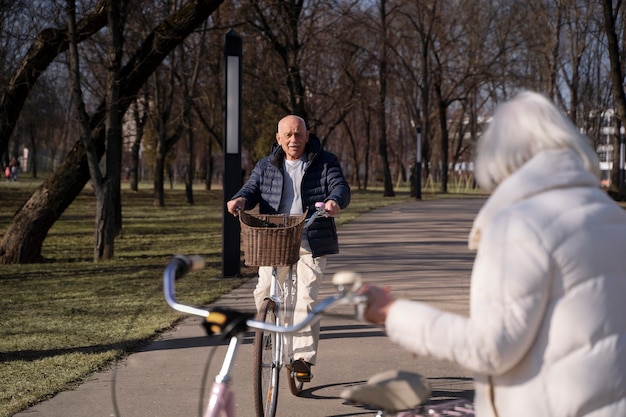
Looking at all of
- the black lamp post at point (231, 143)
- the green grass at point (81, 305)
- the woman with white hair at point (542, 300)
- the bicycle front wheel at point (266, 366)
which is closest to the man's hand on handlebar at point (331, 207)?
the bicycle front wheel at point (266, 366)

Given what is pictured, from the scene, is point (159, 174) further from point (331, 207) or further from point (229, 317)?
point (229, 317)

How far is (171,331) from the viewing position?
909cm

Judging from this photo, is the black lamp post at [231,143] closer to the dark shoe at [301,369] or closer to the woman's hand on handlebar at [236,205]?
the dark shoe at [301,369]

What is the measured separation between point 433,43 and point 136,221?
97.7ft

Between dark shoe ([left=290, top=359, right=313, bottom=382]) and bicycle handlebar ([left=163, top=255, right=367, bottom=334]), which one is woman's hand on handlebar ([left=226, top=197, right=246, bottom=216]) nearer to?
dark shoe ([left=290, top=359, right=313, bottom=382])

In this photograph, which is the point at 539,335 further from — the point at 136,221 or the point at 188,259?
the point at 136,221

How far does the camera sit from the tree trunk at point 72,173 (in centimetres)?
1620

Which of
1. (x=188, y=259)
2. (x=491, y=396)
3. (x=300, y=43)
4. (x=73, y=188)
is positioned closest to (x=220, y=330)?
(x=188, y=259)

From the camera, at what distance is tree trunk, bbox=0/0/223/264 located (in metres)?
16.2

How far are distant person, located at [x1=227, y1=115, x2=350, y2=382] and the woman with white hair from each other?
400cm

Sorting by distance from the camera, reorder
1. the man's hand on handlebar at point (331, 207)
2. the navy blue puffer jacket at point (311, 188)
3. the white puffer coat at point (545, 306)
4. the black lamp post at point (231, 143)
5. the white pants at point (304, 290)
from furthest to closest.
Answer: the black lamp post at point (231, 143), the navy blue puffer jacket at point (311, 188), the white pants at point (304, 290), the man's hand on handlebar at point (331, 207), the white puffer coat at point (545, 306)

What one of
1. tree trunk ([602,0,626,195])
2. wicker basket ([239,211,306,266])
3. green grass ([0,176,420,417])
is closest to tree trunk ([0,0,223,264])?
green grass ([0,176,420,417])

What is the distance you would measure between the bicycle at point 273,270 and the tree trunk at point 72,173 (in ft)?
34.9

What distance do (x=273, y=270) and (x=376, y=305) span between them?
3.73 metres
